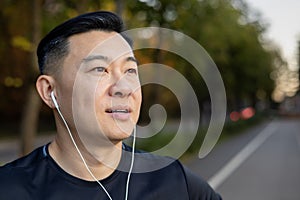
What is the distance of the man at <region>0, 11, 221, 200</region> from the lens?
54.0 inches

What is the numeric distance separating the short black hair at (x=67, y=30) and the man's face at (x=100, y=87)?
0.7 inches

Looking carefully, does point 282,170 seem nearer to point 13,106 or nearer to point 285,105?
point 13,106

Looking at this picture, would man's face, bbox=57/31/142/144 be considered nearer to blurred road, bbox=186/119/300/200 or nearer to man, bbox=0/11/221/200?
man, bbox=0/11/221/200

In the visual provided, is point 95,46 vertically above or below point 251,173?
above

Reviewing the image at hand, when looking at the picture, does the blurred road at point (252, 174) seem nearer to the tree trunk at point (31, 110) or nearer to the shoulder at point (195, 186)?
the tree trunk at point (31, 110)

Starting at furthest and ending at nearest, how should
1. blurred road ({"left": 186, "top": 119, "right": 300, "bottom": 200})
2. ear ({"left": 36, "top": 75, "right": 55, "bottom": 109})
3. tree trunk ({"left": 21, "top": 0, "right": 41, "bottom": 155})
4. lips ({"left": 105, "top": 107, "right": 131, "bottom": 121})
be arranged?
1. blurred road ({"left": 186, "top": 119, "right": 300, "bottom": 200})
2. tree trunk ({"left": 21, "top": 0, "right": 41, "bottom": 155})
3. ear ({"left": 36, "top": 75, "right": 55, "bottom": 109})
4. lips ({"left": 105, "top": 107, "right": 131, "bottom": 121})

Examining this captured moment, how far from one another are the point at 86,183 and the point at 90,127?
16 cm

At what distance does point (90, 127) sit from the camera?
4.54 ft

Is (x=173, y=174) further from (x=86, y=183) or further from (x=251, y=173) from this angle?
(x=251, y=173)

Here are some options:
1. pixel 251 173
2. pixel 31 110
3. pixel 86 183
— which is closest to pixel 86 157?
pixel 86 183

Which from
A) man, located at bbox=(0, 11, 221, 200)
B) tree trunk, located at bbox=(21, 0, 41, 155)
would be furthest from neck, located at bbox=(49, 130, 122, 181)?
tree trunk, located at bbox=(21, 0, 41, 155)

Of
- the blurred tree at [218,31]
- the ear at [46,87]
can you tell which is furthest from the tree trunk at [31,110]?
the ear at [46,87]

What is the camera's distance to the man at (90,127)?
137 cm

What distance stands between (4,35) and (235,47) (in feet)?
63.9
